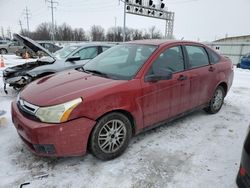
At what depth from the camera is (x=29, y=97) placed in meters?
2.71

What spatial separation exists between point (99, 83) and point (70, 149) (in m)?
0.91

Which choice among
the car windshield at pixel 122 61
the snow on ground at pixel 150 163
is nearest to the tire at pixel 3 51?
the snow on ground at pixel 150 163

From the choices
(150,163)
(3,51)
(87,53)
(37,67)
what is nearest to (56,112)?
(150,163)

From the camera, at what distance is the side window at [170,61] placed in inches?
126

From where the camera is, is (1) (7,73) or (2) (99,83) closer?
(2) (99,83)

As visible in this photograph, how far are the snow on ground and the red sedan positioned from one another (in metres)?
0.28

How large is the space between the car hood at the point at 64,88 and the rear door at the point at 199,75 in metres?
1.58

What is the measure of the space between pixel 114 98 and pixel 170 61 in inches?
52.0

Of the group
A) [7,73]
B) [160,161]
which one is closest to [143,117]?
[160,161]

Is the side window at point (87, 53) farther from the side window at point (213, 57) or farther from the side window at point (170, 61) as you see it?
the side window at point (213, 57)

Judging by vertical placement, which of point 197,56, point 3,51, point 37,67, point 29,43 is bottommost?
point 3,51

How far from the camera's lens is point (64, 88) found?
274 centimetres

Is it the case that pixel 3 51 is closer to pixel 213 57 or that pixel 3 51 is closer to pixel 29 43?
pixel 29 43

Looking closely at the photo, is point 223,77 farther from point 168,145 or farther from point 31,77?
point 31,77
